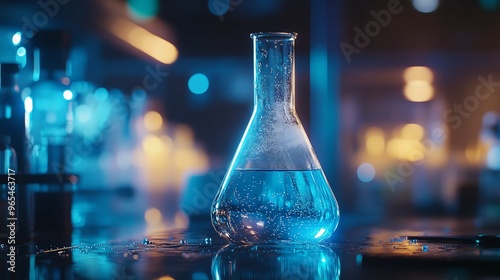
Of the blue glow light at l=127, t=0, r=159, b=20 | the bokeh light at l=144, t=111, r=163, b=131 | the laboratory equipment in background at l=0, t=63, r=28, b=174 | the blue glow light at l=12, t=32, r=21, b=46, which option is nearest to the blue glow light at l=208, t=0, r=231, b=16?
the blue glow light at l=127, t=0, r=159, b=20

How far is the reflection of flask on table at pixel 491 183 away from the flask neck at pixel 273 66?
1.46 metres

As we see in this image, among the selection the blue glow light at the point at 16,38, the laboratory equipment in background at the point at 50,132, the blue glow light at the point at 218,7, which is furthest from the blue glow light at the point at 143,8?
the laboratory equipment in background at the point at 50,132

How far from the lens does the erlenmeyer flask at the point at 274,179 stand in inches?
31.9

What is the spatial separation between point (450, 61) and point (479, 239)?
61.7 inches

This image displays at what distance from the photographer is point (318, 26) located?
78.6 inches

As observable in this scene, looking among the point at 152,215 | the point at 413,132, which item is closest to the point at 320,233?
the point at 152,215

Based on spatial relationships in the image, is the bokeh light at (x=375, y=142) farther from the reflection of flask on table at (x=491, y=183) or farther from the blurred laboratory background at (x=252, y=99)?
the reflection of flask on table at (x=491, y=183)

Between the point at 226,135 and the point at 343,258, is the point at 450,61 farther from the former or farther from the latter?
the point at 343,258

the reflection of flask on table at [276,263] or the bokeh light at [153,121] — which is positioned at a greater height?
the bokeh light at [153,121]

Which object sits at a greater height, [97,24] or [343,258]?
[97,24]

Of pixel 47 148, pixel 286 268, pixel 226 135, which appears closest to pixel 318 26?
pixel 226 135

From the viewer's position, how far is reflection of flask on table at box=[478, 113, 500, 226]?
88.4 inches

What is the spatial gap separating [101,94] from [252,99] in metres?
0.46

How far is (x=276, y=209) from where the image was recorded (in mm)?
805
